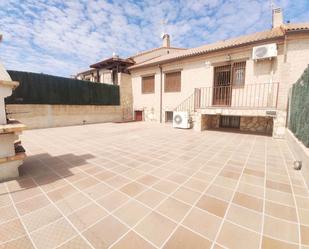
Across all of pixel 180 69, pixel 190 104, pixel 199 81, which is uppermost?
pixel 180 69

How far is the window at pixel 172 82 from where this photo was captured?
9.82 metres

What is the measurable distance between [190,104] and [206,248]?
8.37m

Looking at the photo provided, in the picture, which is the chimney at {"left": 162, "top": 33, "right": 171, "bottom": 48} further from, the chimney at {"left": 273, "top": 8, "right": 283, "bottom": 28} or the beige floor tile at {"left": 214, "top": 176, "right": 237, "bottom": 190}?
the beige floor tile at {"left": 214, "top": 176, "right": 237, "bottom": 190}

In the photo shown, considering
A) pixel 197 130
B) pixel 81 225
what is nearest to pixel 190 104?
pixel 197 130

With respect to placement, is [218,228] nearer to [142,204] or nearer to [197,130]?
[142,204]

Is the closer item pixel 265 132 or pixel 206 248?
pixel 206 248

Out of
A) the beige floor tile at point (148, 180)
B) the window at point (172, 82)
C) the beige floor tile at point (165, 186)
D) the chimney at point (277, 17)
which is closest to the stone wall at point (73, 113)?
the window at point (172, 82)

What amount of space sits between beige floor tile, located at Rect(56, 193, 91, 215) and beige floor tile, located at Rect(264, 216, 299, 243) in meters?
2.09

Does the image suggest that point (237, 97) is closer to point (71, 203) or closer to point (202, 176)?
point (202, 176)

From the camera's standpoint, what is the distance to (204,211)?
194 centimetres

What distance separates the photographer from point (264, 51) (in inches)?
262

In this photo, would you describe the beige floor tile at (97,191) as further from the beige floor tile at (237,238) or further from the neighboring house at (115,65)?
the neighboring house at (115,65)

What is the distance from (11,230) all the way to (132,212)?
1223 mm

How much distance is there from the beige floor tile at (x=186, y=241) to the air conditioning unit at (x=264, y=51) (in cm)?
755
